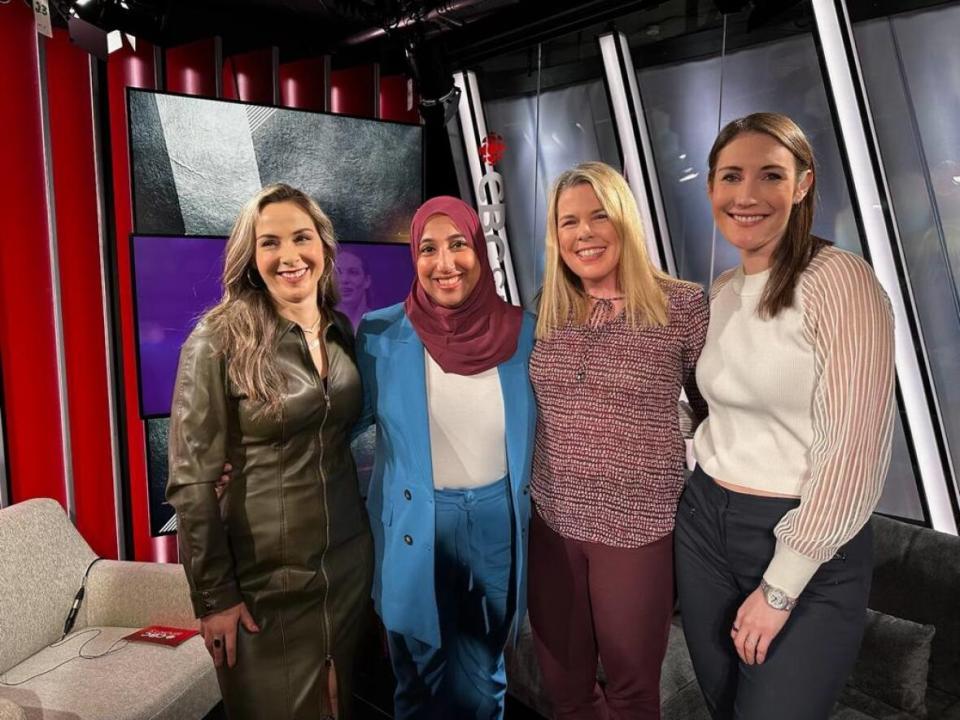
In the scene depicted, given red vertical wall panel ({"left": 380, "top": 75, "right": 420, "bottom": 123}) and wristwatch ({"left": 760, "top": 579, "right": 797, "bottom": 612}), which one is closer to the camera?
wristwatch ({"left": 760, "top": 579, "right": 797, "bottom": 612})

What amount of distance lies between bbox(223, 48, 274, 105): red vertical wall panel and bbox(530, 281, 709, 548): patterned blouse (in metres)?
2.91

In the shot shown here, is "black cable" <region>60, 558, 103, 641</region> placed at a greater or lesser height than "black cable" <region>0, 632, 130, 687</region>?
greater

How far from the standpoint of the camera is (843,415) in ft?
4.64

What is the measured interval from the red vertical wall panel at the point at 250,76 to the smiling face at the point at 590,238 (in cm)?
266

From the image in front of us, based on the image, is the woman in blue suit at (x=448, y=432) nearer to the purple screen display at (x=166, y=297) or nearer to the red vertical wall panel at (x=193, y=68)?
the purple screen display at (x=166, y=297)

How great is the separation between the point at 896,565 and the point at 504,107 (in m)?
4.09

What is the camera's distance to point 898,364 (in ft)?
11.4

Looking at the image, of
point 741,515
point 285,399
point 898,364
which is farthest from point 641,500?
point 898,364

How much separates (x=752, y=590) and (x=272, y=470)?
1228mm

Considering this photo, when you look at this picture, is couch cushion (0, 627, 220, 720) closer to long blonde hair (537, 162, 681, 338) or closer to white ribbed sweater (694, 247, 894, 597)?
long blonde hair (537, 162, 681, 338)

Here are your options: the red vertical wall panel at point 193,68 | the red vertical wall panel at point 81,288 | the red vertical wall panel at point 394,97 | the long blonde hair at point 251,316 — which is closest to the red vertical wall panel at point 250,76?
the red vertical wall panel at point 193,68

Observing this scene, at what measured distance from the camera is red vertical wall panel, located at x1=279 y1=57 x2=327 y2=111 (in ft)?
13.6

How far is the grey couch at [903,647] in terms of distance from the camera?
94.0 inches

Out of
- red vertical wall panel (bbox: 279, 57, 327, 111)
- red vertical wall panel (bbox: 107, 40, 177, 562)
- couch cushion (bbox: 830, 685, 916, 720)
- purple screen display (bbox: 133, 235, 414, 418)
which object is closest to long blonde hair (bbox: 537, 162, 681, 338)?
purple screen display (bbox: 133, 235, 414, 418)
